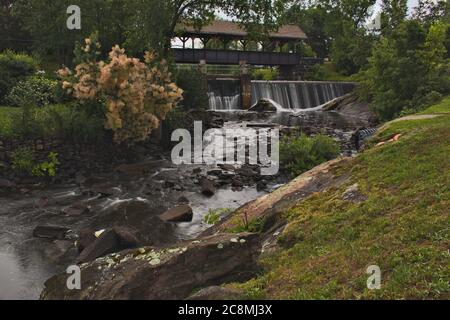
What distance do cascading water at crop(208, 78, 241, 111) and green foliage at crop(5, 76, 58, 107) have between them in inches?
874

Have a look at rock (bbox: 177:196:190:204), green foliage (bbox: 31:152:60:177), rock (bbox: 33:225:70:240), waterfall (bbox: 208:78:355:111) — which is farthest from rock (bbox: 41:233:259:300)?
waterfall (bbox: 208:78:355:111)

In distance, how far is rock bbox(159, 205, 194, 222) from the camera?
1538cm

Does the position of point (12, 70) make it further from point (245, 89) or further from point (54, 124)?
point (245, 89)

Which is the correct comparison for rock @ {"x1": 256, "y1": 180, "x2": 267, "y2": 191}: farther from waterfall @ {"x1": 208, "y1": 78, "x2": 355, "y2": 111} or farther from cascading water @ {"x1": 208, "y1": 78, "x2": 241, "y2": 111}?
cascading water @ {"x1": 208, "y1": 78, "x2": 241, "y2": 111}

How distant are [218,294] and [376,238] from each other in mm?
2967

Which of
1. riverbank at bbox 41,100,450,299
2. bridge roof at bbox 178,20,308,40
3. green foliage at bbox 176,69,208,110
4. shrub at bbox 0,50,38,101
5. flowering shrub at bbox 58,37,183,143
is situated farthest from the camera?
bridge roof at bbox 178,20,308,40

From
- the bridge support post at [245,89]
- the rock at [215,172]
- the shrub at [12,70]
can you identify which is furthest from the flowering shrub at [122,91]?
the bridge support post at [245,89]

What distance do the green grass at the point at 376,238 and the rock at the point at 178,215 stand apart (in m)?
5.80

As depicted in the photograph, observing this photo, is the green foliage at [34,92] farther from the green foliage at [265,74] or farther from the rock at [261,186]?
the green foliage at [265,74]

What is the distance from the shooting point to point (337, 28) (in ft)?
230

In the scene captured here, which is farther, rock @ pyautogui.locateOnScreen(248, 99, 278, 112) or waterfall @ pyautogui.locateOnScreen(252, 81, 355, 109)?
waterfall @ pyautogui.locateOnScreen(252, 81, 355, 109)

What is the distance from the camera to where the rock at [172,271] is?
7871mm
